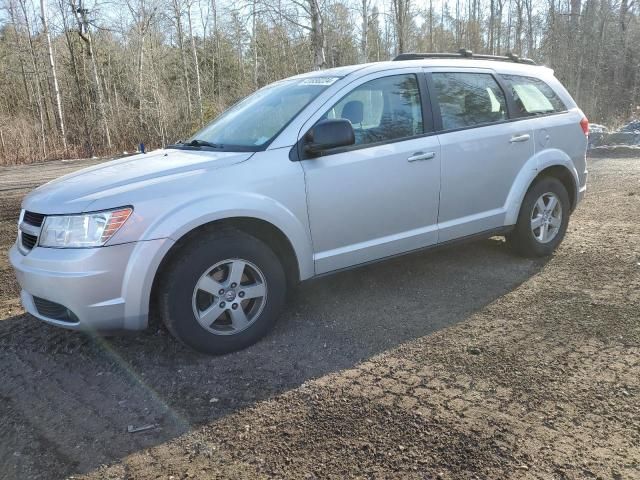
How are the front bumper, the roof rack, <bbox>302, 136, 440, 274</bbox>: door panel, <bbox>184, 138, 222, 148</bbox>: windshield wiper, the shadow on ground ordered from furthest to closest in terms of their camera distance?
the roof rack
<bbox>184, 138, 222, 148</bbox>: windshield wiper
<bbox>302, 136, 440, 274</bbox>: door panel
the front bumper
the shadow on ground

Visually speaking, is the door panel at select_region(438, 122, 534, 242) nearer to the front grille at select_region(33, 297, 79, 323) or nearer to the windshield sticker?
the windshield sticker

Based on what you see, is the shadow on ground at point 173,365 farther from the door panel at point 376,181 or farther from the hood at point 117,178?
the hood at point 117,178

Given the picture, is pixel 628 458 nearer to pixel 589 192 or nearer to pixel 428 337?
pixel 428 337

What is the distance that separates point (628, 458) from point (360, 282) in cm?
263

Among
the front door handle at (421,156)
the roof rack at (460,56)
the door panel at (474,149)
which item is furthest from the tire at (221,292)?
the roof rack at (460,56)

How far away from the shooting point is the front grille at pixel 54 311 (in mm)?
3113

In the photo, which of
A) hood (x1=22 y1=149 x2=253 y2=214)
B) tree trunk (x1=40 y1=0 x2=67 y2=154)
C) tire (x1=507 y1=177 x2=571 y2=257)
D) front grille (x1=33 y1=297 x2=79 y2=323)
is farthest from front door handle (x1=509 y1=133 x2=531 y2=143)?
tree trunk (x1=40 y1=0 x2=67 y2=154)

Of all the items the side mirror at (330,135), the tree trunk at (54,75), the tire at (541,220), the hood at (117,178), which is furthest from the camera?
the tree trunk at (54,75)

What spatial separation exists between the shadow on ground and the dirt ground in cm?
1

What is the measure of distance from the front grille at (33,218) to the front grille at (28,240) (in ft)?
0.27

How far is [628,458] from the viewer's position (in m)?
2.32

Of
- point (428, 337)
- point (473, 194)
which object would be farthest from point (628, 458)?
point (473, 194)

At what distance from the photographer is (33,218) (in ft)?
10.8

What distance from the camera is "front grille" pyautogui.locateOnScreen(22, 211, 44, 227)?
321 cm
